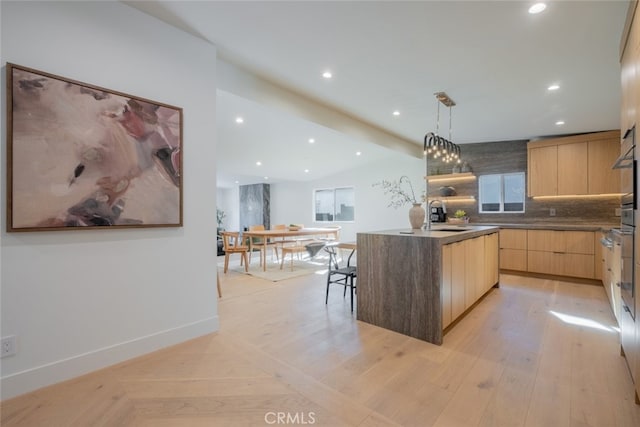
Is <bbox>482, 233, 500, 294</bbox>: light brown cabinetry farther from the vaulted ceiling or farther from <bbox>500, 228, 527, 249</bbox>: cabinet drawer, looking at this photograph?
the vaulted ceiling

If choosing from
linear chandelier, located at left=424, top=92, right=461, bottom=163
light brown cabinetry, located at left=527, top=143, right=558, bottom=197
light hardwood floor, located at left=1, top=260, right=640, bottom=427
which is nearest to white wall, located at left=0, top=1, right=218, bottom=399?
light hardwood floor, located at left=1, top=260, right=640, bottom=427

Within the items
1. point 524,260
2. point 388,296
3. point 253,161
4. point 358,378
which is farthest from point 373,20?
point 253,161

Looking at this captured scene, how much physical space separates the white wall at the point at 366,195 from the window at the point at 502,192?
1362 mm

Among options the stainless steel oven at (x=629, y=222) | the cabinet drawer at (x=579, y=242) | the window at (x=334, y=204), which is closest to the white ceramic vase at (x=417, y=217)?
the stainless steel oven at (x=629, y=222)

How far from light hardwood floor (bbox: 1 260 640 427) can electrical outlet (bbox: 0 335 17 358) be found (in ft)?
0.88

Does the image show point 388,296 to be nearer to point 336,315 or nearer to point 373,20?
point 336,315

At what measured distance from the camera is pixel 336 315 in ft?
10.3

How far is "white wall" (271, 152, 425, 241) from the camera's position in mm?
7203

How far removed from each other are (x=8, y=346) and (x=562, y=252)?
6295 millimetres

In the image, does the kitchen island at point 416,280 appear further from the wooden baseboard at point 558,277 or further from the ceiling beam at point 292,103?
the wooden baseboard at point 558,277

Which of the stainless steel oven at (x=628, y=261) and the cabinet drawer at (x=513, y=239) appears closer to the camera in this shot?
the stainless steel oven at (x=628, y=261)

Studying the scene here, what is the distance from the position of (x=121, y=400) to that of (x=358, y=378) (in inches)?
55.8

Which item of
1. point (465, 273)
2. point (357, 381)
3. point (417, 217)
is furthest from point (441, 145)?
point (357, 381)

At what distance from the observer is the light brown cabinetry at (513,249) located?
4.97 metres
